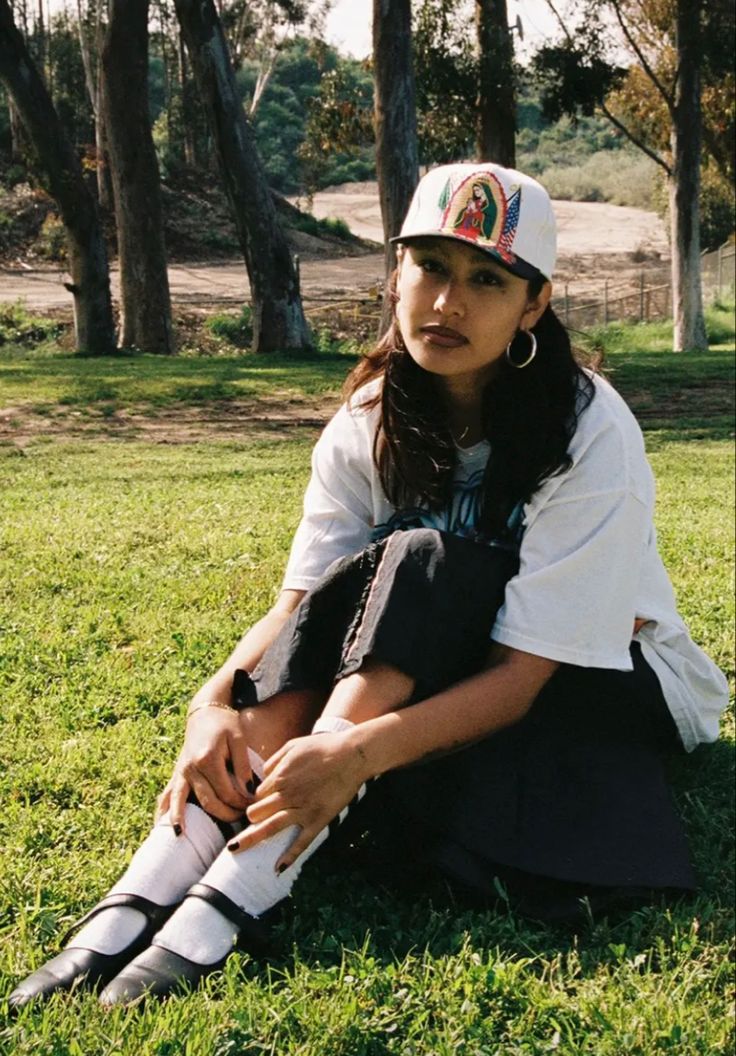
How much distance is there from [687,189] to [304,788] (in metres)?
22.1

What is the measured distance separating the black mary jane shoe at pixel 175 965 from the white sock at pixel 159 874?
5 centimetres

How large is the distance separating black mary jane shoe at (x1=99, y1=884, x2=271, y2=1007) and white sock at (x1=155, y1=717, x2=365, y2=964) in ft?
0.03

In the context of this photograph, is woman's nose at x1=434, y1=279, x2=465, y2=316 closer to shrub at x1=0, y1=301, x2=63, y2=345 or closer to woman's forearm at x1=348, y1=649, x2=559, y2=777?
woman's forearm at x1=348, y1=649, x2=559, y2=777

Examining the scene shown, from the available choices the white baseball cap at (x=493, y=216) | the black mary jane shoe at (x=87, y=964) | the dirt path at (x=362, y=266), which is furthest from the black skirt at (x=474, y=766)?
the dirt path at (x=362, y=266)

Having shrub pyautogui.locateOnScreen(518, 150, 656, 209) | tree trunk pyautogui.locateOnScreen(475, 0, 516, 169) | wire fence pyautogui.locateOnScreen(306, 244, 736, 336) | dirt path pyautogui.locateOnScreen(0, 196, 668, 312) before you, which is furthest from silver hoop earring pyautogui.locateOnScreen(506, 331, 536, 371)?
shrub pyautogui.locateOnScreen(518, 150, 656, 209)

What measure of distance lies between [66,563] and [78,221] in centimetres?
1156

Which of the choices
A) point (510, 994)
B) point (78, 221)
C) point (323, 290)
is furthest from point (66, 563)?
point (323, 290)

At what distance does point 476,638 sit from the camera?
2604 millimetres

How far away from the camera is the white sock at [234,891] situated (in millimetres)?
2266

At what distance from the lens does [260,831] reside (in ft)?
7.70

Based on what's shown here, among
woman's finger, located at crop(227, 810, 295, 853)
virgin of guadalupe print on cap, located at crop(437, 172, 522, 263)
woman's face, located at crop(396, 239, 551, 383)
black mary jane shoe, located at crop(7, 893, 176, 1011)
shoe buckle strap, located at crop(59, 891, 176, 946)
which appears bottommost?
black mary jane shoe, located at crop(7, 893, 176, 1011)

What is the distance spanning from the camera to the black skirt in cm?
253

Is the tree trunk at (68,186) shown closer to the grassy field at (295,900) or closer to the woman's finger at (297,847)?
the grassy field at (295,900)

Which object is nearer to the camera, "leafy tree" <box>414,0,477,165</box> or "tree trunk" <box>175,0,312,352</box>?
"tree trunk" <box>175,0,312,352</box>
